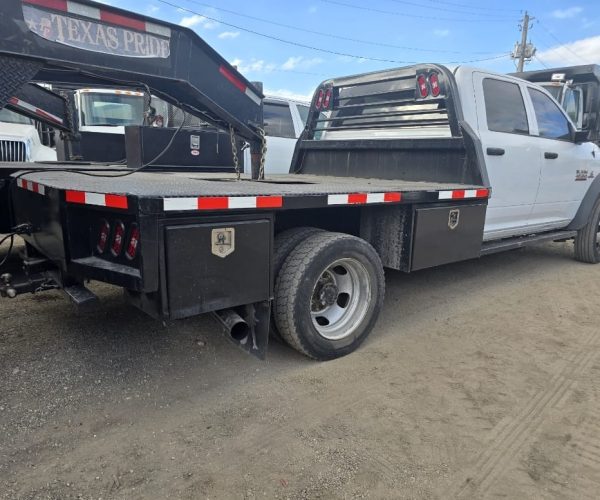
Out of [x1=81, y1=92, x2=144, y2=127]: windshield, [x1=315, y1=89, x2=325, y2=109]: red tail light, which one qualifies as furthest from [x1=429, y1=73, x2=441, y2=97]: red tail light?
[x1=81, y1=92, x2=144, y2=127]: windshield

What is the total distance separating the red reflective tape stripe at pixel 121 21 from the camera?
9.09 feet

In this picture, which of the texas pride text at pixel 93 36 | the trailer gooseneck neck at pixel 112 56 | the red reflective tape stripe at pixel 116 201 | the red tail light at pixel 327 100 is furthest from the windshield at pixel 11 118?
the red reflective tape stripe at pixel 116 201

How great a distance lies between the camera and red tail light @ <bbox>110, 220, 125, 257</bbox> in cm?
243

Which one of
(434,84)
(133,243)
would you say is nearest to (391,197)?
(434,84)

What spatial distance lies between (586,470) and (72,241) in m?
2.86

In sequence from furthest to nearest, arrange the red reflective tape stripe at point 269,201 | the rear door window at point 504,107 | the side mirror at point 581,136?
the side mirror at point 581,136 → the rear door window at point 504,107 → the red reflective tape stripe at point 269,201

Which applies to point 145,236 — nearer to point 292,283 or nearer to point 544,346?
point 292,283

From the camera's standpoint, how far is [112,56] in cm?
286

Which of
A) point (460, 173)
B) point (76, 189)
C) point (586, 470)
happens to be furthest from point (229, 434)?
point (460, 173)

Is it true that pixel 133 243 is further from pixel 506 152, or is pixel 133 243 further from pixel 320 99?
pixel 320 99

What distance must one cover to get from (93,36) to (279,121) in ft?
20.9

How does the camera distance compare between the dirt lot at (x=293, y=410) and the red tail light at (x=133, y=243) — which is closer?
the dirt lot at (x=293, y=410)

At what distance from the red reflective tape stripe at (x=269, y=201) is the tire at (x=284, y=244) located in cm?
43

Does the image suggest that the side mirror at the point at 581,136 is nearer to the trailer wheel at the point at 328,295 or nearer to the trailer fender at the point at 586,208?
the trailer fender at the point at 586,208
